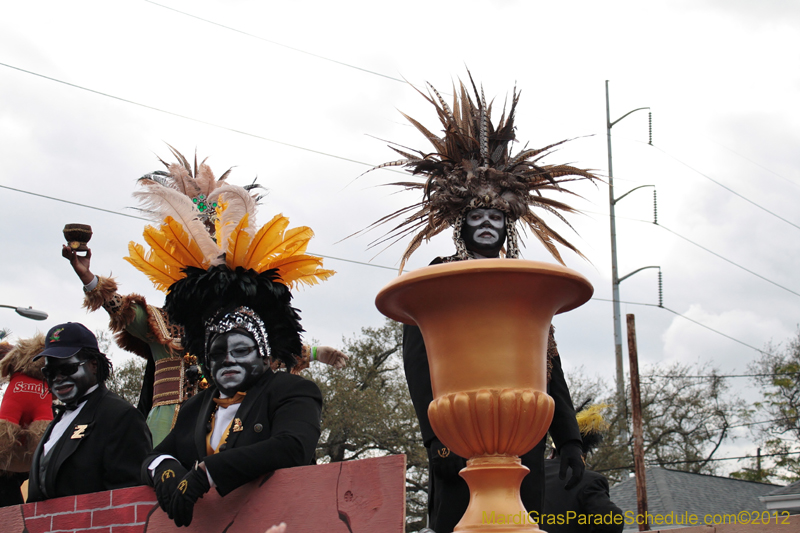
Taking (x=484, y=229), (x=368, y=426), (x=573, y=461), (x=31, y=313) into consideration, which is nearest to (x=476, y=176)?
(x=484, y=229)

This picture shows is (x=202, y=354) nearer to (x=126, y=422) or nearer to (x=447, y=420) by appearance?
(x=126, y=422)

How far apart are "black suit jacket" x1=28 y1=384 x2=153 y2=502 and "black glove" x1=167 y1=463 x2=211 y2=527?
3.40 feet

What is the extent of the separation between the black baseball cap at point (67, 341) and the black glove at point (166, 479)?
1.19 meters

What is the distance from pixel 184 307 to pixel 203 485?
1.11 meters

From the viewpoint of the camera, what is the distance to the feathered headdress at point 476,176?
3.96 meters

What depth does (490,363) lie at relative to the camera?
2.53 meters

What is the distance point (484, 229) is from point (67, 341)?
2.11m

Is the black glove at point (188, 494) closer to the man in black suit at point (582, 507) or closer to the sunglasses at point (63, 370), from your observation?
the sunglasses at point (63, 370)

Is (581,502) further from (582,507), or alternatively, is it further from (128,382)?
(128,382)

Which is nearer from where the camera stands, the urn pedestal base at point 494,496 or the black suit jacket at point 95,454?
the urn pedestal base at point 494,496

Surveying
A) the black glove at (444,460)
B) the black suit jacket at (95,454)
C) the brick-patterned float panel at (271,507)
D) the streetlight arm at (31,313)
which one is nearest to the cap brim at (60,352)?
the black suit jacket at (95,454)

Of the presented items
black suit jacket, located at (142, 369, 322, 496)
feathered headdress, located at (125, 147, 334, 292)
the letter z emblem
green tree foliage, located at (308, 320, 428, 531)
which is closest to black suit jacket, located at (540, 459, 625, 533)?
black suit jacket, located at (142, 369, 322, 496)

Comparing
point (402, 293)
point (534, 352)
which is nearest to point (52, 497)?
point (402, 293)

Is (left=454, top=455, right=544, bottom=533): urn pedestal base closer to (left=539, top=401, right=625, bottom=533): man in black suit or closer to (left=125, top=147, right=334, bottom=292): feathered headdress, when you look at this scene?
(left=539, top=401, right=625, bottom=533): man in black suit
